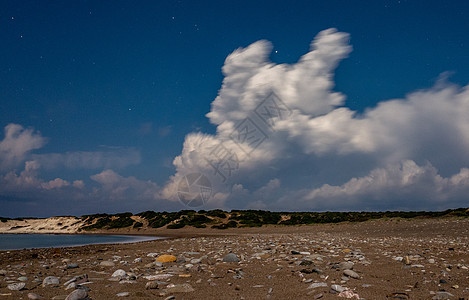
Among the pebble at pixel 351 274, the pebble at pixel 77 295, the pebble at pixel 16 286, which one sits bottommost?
the pebble at pixel 351 274

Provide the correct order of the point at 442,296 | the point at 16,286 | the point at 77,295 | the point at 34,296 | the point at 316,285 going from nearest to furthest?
the point at 442,296 < the point at 77,295 < the point at 34,296 < the point at 316,285 < the point at 16,286

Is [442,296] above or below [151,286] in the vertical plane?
below

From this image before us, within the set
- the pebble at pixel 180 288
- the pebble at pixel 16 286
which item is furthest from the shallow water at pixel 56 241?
the pebble at pixel 180 288

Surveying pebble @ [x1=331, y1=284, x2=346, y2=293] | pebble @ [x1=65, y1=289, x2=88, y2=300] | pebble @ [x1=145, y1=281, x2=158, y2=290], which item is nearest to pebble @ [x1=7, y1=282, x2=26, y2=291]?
pebble @ [x1=65, y1=289, x2=88, y2=300]

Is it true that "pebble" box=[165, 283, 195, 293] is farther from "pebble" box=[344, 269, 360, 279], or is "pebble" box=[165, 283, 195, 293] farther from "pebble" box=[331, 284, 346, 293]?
"pebble" box=[344, 269, 360, 279]

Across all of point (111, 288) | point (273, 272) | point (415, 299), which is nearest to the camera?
point (415, 299)

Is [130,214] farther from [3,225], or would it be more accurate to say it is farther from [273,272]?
[273,272]

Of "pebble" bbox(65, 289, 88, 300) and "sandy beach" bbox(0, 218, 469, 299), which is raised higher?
"pebble" bbox(65, 289, 88, 300)

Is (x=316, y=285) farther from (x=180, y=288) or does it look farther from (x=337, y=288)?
(x=180, y=288)

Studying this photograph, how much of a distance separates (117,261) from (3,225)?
68607 mm

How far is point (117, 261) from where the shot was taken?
1052cm

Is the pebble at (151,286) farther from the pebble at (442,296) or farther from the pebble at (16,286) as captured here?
the pebble at (442,296)

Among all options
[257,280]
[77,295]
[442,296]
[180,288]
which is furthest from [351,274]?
[77,295]

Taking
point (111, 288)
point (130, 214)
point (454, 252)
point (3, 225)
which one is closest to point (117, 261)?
point (111, 288)
